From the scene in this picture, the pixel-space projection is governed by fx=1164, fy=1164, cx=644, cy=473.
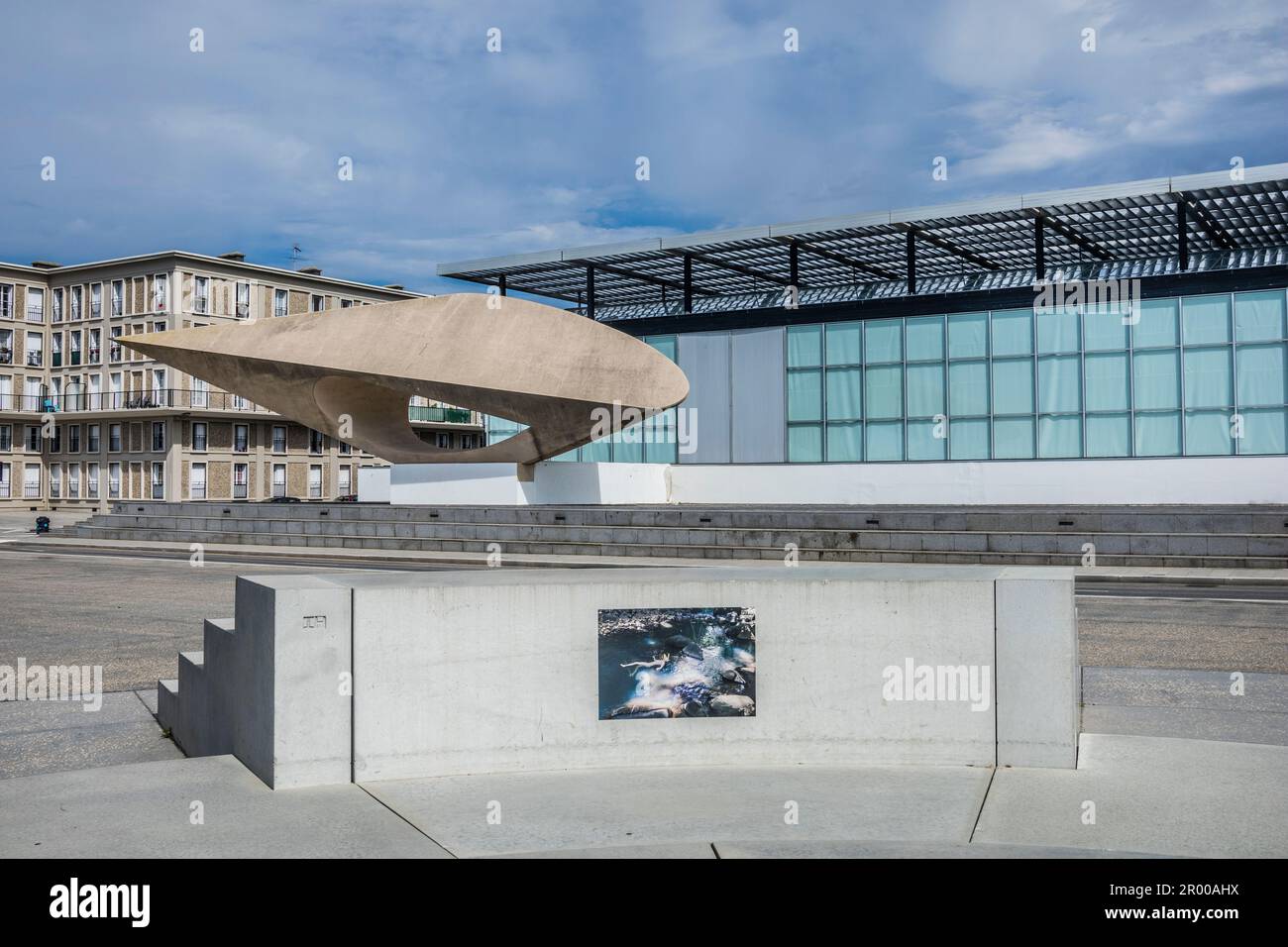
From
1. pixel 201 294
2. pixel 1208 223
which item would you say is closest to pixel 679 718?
pixel 1208 223

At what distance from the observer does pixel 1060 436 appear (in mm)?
37656

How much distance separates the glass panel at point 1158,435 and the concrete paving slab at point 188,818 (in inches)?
1366

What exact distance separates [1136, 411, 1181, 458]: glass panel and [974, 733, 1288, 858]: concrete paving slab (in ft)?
103

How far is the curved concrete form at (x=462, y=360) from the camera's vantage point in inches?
1202

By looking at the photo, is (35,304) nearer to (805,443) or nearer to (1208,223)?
(805,443)

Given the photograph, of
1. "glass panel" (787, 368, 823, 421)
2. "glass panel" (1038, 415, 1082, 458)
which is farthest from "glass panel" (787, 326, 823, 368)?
"glass panel" (1038, 415, 1082, 458)

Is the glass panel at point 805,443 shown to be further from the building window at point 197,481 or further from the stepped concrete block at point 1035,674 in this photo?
the building window at point 197,481

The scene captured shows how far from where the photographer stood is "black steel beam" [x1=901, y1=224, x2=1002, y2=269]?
131 feet

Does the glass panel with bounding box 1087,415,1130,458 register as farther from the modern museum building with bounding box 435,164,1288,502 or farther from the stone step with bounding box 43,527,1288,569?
the stone step with bounding box 43,527,1288,569

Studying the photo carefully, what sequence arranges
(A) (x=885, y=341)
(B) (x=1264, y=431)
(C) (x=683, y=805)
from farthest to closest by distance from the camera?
(A) (x=885, y=341) < (B) (x=1264, y=431) < (C) (x=683, y=805)

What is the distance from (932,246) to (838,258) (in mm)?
3506
